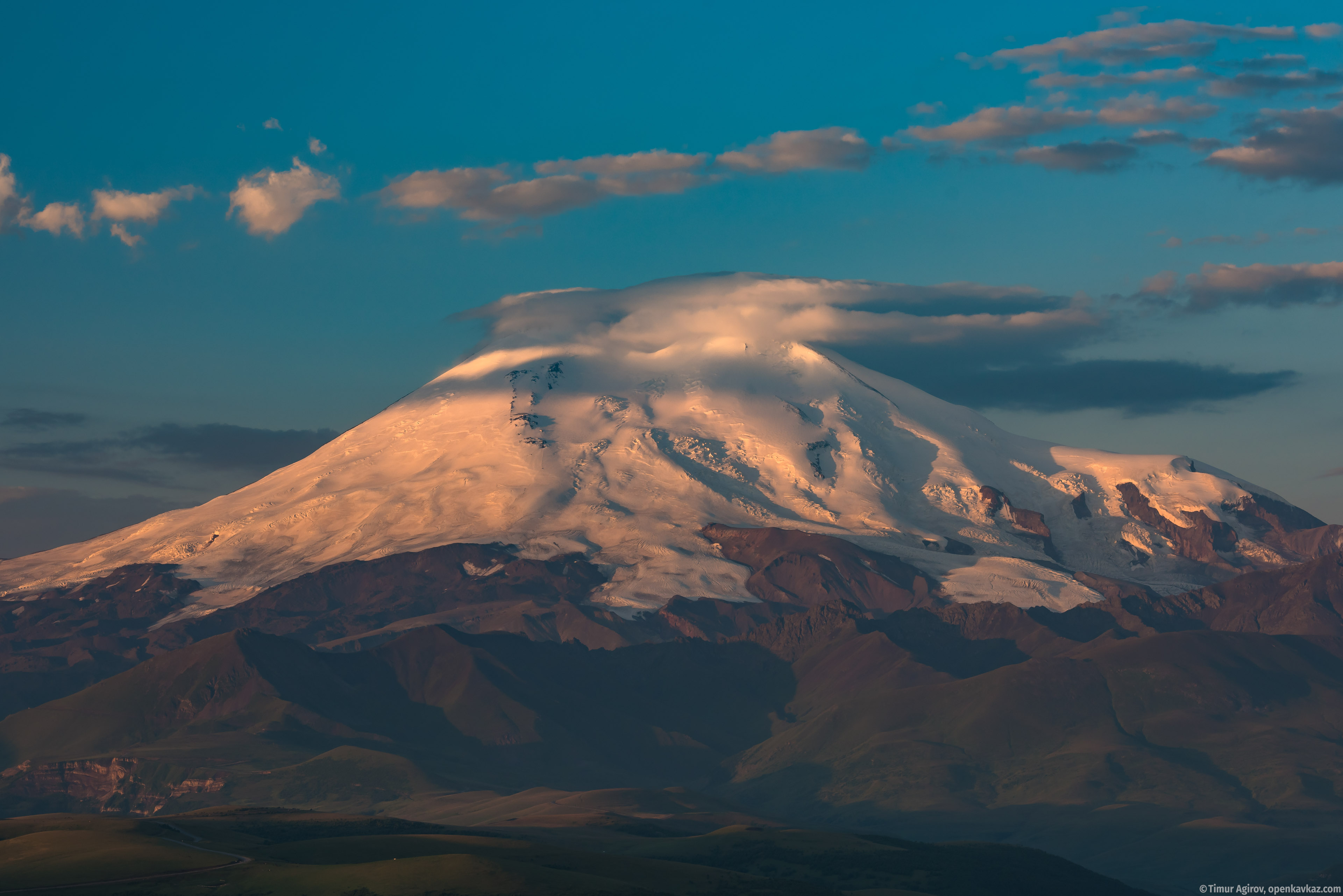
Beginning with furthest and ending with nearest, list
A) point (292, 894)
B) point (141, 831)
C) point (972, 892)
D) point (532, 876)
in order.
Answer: point (972, 892) < point (141, 831) < point (532, 876) < point (292, 894)

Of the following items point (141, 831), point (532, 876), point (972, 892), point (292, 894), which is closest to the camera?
point (292, 894)

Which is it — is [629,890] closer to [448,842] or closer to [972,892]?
[448,842]

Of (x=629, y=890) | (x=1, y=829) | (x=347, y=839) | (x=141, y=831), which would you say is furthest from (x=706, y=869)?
(x=1, y=829)

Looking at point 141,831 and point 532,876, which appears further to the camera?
point 141,831

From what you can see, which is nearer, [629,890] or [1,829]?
[629,890]

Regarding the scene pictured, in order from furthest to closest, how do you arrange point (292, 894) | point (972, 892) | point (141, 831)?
point (972, 892)
point (141, 831)
point (292, 894)

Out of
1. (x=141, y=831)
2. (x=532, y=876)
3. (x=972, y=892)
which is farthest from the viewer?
(x=972, y=892)

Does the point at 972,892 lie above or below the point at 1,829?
below

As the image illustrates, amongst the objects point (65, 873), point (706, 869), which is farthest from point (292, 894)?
point (706, 869)

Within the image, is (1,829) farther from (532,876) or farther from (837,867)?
(837,867)
